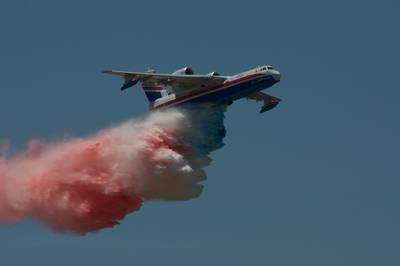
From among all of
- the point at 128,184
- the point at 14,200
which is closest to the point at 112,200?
the point at 128,184

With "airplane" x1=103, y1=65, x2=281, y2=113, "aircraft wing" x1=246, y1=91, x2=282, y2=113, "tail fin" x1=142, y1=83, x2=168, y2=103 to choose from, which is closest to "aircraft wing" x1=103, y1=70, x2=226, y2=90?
"airplane" x1=103, y1=65, x2=281, y2=113

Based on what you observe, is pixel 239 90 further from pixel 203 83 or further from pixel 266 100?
pixel 266 100

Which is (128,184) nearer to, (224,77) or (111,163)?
(111,163)

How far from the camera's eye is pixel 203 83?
58.2 metres

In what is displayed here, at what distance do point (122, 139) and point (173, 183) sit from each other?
3715 mm

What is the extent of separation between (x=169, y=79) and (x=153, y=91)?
120 inches

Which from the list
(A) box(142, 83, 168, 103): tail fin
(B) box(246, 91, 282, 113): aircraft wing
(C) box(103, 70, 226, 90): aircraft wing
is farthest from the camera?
(B) box(246, 91, 282, 113): aircraft wing

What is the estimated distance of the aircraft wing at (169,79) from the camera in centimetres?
5784

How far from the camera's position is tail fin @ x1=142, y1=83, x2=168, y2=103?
201ft

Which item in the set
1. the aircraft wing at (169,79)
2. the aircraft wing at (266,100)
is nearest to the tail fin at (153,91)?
the aircraft wing at (169,79)

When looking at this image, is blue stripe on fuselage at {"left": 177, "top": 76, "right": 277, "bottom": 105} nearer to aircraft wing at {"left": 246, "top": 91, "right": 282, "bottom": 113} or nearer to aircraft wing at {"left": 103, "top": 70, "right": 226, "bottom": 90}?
aircraft wing at {"left": 103, "top": 70, "right": 226, "bottom": 90}

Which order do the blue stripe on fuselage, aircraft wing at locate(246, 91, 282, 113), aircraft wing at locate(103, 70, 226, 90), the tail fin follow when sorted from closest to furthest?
the blue stripe on fuselage → aircraft wing at locate(103, 70, 226, 90) → the tail fin → aircraft wing at locate(246, 91, 282, 113)

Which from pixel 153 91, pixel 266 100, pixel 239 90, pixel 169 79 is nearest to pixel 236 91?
pixel 239 90

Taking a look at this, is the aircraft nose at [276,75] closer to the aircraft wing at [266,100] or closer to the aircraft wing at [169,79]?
the aircraft wing at [169,79]
